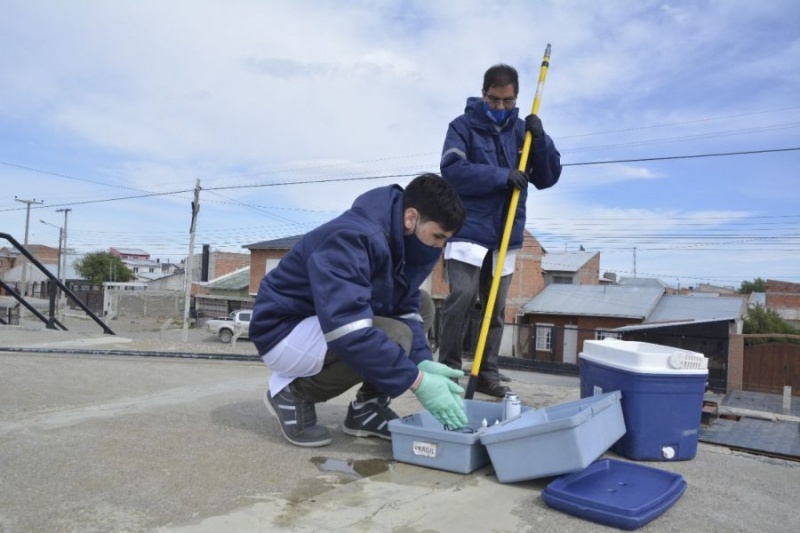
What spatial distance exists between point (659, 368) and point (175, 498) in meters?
1.84

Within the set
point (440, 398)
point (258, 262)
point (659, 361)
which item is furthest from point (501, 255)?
point (258, 262)

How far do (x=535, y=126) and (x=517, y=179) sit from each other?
1.32 ft

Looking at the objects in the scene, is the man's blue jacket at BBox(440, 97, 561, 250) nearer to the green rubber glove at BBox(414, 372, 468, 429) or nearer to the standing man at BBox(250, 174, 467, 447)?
the standing man at BBox(250, 174, 467, 447)

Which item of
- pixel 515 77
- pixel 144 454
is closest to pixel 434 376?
pixel 144 454

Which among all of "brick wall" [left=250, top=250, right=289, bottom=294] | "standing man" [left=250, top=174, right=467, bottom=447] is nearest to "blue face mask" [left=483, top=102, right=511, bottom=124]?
"standing man" [left=250, top=174, right=467, bottom=447]

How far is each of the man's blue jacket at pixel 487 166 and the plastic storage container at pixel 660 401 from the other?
4.25ft

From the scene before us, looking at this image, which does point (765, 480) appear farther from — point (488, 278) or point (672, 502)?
point (488, 278)

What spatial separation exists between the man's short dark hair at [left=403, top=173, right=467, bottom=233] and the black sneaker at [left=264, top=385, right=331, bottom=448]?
38.7 inches

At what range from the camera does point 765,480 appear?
2.30 metres

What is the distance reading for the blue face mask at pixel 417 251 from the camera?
249cm

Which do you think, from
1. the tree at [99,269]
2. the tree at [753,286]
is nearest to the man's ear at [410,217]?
the tree at [753,286]

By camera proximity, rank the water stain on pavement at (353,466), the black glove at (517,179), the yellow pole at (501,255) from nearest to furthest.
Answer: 1. the water stain on pavement at (353,466)
2. the yellow pole at (501,255)
3. the black glove at (517,179)

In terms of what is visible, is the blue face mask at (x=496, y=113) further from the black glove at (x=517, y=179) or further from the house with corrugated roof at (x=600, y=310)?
the house with corrugated roof at (x=600, y=310)

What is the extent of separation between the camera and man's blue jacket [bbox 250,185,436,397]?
86.4 inches
